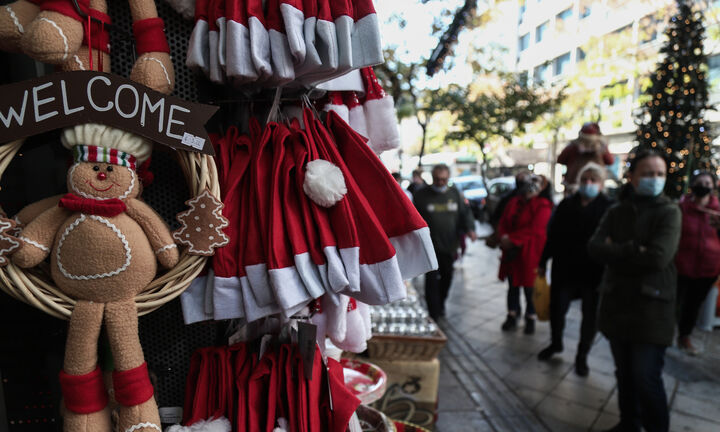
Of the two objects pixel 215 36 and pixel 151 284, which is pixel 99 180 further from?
pixel 215 36

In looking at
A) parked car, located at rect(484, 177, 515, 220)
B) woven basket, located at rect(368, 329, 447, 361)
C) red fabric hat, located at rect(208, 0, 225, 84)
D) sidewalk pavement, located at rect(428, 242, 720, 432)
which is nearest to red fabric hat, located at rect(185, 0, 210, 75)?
red fabric hat, located at rect(208, 0, 225, 84)

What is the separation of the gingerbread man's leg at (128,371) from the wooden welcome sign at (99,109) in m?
0.40

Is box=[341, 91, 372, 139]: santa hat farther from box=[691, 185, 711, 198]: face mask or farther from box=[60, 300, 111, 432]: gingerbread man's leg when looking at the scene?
box=[691, 185, 711, 198]: face mask

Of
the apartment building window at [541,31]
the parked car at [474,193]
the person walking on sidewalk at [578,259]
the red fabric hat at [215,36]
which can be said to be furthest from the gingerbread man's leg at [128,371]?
the apartment building window at [541,31]

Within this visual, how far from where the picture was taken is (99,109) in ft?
3.02

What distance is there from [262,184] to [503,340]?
4370 mm

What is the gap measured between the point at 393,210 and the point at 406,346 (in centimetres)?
198

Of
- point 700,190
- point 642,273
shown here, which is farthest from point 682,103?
point 642,273

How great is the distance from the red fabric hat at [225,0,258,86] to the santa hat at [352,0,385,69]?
269 mm

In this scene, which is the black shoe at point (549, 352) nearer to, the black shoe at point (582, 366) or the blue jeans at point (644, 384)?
the black shoe at point (582, 366)

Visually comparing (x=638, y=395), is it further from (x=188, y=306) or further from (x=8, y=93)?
(x=8, y=93)

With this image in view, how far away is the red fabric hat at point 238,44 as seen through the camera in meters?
1.03

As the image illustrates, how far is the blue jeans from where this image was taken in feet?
8.34

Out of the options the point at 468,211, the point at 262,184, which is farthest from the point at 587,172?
the point at 262,184
